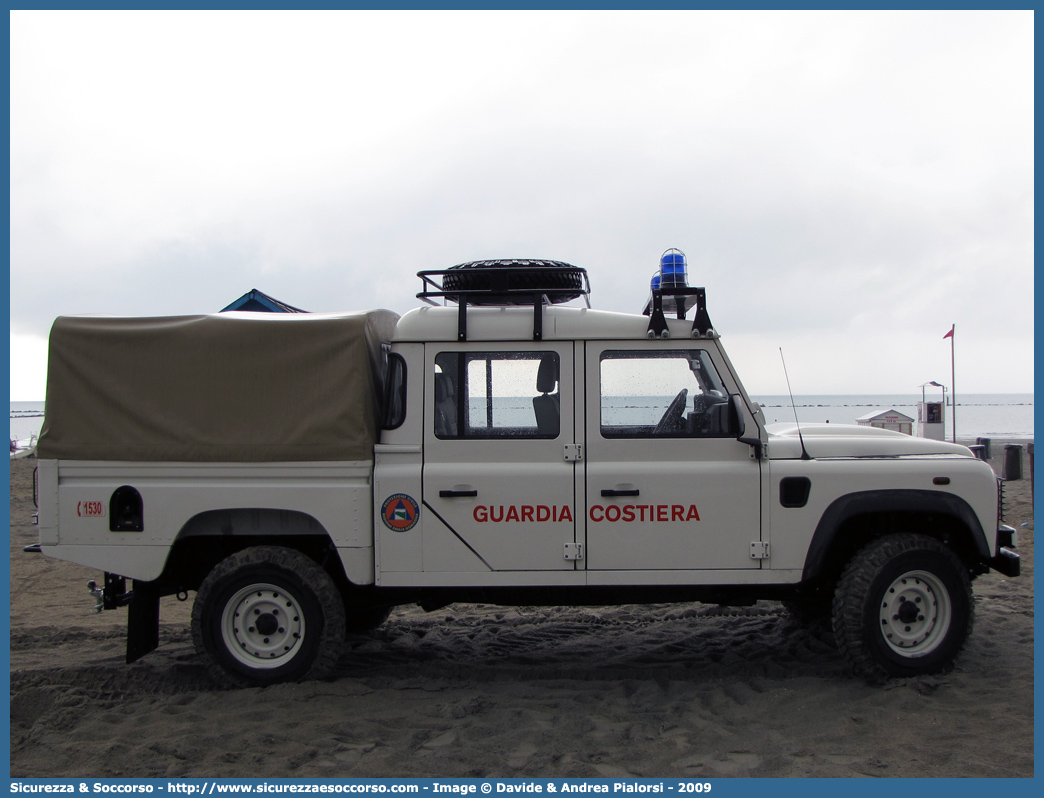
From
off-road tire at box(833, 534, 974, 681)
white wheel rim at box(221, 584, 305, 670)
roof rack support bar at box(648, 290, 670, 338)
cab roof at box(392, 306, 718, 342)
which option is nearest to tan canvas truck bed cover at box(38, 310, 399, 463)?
cab roof at box(392, 306, 718, 342)

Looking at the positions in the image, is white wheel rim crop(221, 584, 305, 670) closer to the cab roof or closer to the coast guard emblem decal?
the coast guard emblem decal

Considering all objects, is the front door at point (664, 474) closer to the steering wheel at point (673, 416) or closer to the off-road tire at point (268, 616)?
the steering wheel at point (673, 416)

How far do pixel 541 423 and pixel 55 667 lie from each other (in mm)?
3812

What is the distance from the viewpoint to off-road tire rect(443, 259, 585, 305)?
16.9ft

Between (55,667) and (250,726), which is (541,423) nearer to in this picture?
(250,726)

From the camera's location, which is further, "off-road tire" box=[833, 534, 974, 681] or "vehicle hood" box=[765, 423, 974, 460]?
"vehicle hood" box=[765, 423, 974, 460]

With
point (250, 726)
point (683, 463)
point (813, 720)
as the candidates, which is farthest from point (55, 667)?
point (813, 720)

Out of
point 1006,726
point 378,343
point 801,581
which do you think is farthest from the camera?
point 378,343

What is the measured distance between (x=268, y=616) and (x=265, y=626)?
0.22 feet

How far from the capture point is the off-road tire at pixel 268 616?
496 cm

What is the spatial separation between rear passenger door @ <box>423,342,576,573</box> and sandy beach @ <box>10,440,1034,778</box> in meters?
0.93

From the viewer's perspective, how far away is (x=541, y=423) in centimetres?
504

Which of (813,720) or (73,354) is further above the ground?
(73,354)

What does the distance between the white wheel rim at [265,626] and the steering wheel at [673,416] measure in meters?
2.63
